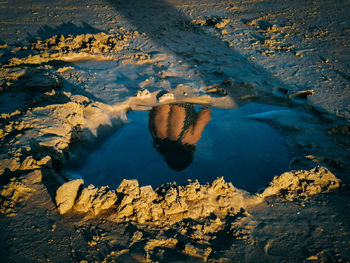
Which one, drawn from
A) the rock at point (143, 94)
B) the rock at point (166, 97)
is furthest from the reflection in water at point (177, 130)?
the rock at point (143, 94)

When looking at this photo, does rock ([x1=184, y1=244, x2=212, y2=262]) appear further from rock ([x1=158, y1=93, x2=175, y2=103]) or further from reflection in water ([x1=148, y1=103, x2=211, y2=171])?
rock ([x1=158, y1=93, x2=175, y2=103])

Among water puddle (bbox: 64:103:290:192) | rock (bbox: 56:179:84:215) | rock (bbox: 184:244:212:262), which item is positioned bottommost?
water puddle (bbox: 64:103:290:192)

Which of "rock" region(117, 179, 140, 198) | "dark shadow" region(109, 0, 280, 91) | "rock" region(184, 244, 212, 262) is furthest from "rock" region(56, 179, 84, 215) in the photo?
"dark shadow" region(109, 0, 280, 91)

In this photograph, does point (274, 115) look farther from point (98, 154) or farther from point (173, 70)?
point (98, 154)

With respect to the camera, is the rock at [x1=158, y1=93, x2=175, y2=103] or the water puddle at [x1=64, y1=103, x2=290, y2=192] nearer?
the water puddle at [x1=64, y1=103, x2=290, y2=192]

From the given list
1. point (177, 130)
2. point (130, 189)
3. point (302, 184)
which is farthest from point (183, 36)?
point (130, 189)

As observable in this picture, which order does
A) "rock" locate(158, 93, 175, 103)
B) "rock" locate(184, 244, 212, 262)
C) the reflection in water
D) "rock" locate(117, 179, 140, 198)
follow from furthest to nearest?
1. "rock" locate(158, 93, 175, 103)
2. the reflection in water
3. "rock" locate(117, 179, 140, 198)
4. "rock" locate(184, 244, 212, 262)
